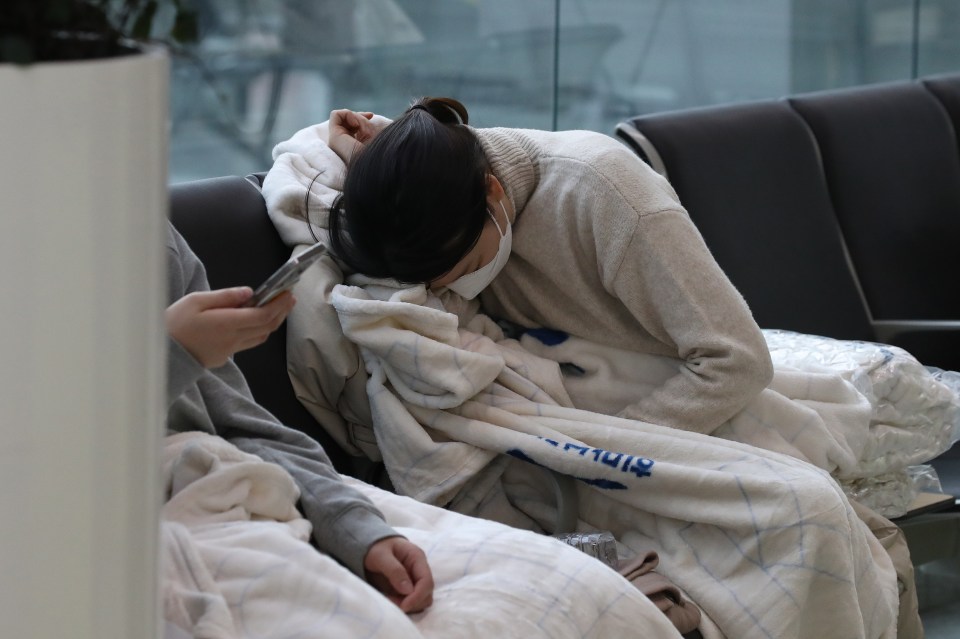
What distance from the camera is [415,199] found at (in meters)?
1.68

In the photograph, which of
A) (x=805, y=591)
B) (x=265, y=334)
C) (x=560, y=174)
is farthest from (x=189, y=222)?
(x=805, y=591)

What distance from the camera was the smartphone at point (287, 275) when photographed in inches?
42.0

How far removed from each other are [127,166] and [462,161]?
3.47 feet

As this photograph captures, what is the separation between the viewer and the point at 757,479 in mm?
1691

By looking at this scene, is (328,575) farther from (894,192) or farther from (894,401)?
(894,192)

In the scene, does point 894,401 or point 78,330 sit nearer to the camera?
point 78,330

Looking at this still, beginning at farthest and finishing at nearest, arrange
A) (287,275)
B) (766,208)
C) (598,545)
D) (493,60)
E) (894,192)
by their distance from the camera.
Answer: (493,60) → (894,192) → (766,208) → (598,545) → (287,275)

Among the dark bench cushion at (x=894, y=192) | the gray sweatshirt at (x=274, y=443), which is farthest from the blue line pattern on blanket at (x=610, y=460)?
the dark bench cushion at (x=894, y=192)

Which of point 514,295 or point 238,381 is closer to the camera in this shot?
point 238,381

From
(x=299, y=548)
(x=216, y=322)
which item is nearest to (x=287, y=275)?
(x=216, y=322)

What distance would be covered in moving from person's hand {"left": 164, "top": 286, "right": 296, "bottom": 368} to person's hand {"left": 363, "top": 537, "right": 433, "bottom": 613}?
0.29 m

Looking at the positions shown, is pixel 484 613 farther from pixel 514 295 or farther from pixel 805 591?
pixel 514 295

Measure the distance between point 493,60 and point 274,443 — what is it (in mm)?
1664

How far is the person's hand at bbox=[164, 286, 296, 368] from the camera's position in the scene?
115cm
